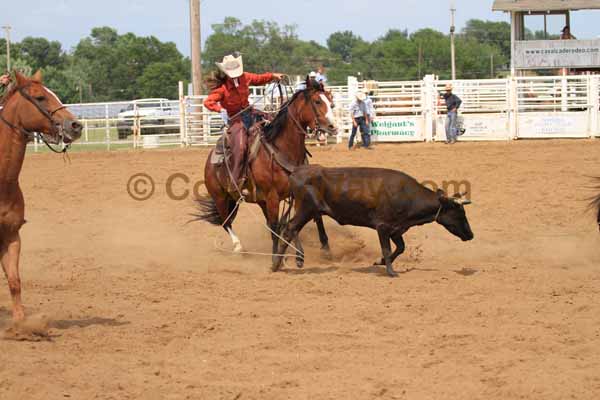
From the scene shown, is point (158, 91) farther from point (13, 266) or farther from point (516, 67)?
point (13, 266)

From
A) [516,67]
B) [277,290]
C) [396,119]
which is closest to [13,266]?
[277,290]

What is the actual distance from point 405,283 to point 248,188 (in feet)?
8.42

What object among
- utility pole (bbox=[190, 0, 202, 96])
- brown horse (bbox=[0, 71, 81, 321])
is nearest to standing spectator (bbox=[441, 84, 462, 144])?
utility pole (bbox=[190, 0, 202, 96])

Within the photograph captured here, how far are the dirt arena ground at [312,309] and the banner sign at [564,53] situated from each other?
1861 cm

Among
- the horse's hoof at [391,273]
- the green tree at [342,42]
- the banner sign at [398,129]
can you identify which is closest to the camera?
the horse's hoof at [391,273]

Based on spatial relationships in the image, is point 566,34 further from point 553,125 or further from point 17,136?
point 17,136

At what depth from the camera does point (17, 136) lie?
21.7ft

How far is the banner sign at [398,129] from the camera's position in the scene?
23297mm

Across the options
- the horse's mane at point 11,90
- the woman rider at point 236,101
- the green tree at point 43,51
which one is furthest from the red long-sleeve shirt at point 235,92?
the green tree at point 43,51

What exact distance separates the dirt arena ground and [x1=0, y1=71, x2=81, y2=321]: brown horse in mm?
468

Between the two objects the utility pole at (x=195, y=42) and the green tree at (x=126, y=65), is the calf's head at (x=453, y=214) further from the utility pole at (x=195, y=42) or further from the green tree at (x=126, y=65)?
the green tree at (x=126, y=65)

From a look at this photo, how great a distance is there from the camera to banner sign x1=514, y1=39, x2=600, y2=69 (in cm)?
3152

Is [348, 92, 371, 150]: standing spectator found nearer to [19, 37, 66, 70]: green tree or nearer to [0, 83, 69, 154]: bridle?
[0, 83, 69, 154]: bridle

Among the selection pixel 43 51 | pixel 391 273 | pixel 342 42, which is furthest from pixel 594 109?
pixel 342 42
